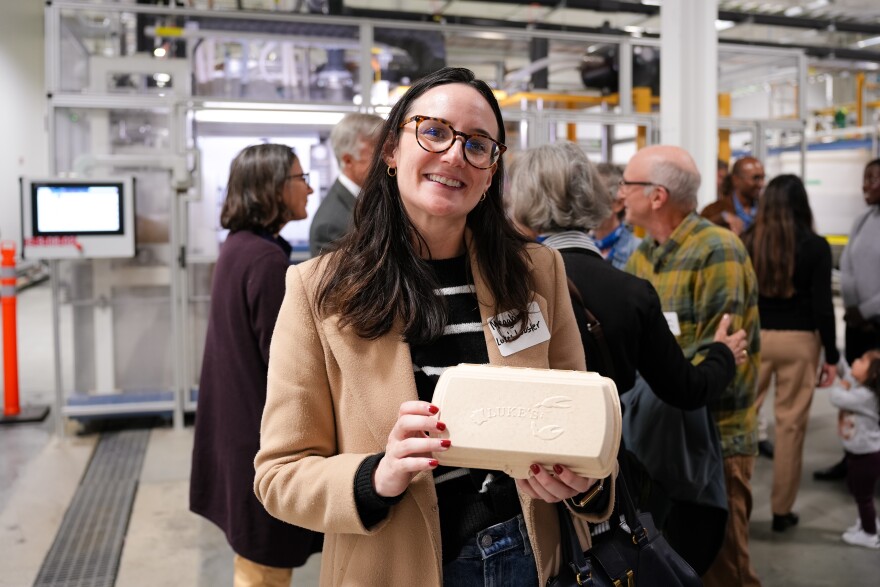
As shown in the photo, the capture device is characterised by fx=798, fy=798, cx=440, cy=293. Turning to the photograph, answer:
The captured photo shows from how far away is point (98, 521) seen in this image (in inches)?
159

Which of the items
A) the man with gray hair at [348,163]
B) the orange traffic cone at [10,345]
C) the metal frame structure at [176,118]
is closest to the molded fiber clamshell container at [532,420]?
the man with gray hair at [348,163]

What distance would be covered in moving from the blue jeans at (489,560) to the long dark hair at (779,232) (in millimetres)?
3056

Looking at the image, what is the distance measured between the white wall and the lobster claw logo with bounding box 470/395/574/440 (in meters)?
14.7

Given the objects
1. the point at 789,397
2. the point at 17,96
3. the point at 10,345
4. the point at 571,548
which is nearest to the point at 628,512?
the point at 571,548

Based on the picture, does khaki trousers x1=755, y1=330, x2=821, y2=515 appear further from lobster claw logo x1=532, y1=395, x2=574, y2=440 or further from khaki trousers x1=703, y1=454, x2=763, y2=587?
lobster claw logo x1=532, y1=395, x2=574, y2=440

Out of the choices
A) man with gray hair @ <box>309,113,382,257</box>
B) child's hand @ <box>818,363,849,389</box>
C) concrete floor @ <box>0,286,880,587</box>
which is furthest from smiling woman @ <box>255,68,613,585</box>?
child's hand @ <box>818,363,849,389</box>

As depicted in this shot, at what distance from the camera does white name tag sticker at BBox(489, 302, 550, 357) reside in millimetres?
1284

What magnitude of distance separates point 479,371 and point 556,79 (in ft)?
23.9

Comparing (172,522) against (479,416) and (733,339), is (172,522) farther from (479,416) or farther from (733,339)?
(479,416)

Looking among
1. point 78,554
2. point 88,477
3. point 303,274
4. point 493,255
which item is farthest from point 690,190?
point 88,477

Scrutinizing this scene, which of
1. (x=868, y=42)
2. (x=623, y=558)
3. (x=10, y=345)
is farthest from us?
(x=868, y=42)

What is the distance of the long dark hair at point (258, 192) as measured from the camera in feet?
8.23

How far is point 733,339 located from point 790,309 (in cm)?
197

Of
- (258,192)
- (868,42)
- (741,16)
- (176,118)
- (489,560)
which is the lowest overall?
(489,560)
